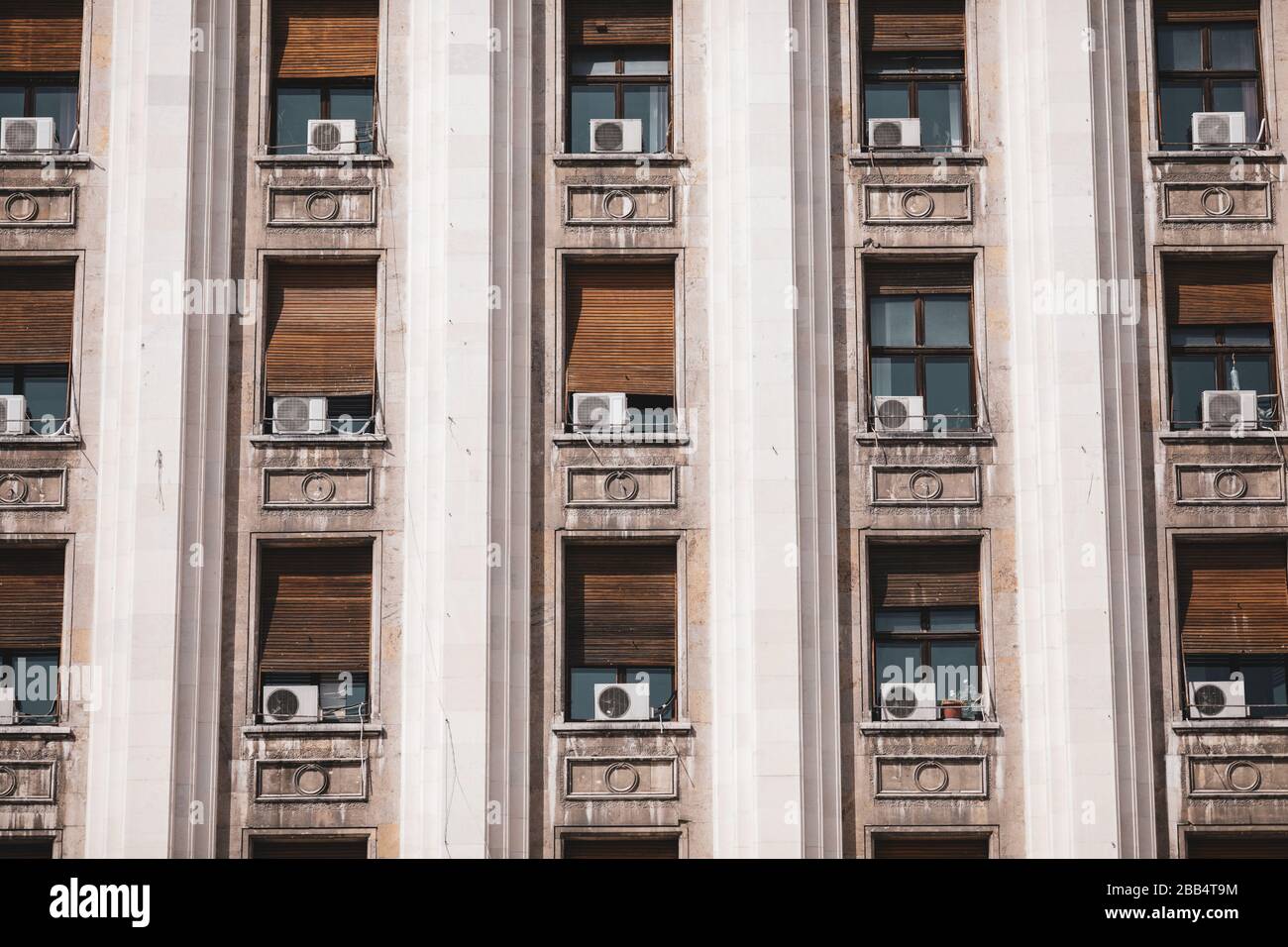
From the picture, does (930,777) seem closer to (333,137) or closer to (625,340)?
(625,340)

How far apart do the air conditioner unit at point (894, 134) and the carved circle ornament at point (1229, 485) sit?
6137 mm

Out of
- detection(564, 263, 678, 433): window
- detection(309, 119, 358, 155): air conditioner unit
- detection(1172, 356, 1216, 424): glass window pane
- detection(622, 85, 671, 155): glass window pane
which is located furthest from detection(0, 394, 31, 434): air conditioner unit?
detection(1172, 356, 1216, 424): glass window pane

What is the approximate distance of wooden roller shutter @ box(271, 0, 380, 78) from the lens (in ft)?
86.1

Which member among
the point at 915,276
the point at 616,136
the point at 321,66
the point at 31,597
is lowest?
the point at 31,597

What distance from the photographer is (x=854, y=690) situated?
24.5m

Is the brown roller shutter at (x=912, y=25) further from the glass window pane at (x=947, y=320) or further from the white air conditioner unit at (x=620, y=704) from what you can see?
the white air conditioner unit at (x=620, y=704)

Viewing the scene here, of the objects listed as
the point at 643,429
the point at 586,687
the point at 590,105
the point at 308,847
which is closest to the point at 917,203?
the point at 590,105

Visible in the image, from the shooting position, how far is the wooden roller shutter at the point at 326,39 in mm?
26250

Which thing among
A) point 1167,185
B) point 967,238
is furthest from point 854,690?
point 1167,185

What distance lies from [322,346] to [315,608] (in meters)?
3.60

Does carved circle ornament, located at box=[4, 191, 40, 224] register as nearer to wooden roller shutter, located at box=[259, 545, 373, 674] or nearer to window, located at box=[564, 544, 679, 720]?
wooden roller shutter, located at box=[259, 545, 373, 674]

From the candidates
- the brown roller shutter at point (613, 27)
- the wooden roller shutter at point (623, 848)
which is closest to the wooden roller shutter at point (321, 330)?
the brown roller shutter at point (613, 27)

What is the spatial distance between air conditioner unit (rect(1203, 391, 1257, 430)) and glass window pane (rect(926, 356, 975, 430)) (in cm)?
320

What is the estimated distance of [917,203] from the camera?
25828 millimetres
